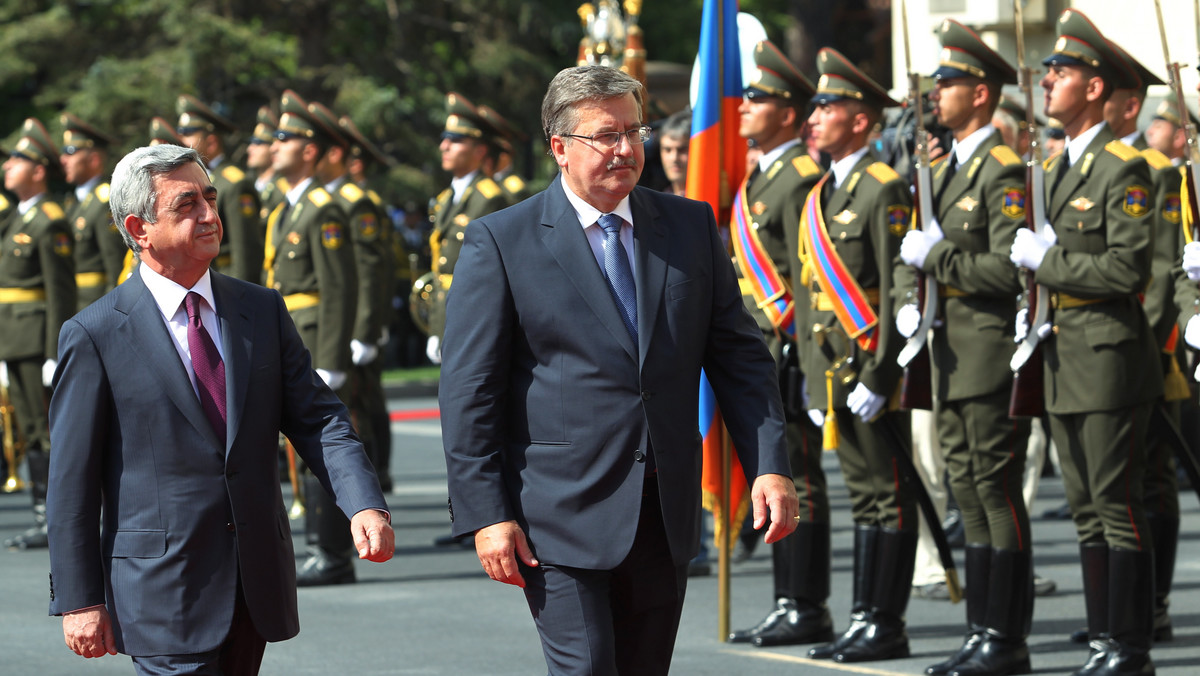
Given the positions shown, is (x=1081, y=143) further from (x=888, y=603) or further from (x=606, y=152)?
(x=606, y=152)

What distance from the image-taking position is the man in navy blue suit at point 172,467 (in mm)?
4156

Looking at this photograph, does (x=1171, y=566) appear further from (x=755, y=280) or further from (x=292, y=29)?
(x=292, y=29)

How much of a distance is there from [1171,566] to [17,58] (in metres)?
21.8

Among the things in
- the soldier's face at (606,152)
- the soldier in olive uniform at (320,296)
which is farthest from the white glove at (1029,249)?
the soldier in olive uniform at (320,296)

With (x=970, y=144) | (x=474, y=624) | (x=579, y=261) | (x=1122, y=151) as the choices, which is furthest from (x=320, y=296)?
(x=579, y=261)

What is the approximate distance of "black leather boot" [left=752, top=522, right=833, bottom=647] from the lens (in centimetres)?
728

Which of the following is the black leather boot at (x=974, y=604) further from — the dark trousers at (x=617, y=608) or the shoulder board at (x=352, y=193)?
the shoulder board at (x=352, y=193)

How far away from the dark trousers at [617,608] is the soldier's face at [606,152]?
0.69m

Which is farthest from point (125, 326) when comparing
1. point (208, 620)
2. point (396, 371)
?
point (396, 371)

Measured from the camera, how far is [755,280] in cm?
749

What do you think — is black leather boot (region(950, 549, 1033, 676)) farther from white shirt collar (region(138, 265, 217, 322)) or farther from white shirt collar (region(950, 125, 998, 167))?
white shirt collar (region(138, 265, 217, 322))

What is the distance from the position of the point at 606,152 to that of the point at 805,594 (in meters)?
3.40

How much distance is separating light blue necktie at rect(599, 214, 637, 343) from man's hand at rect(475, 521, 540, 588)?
20.5 inches

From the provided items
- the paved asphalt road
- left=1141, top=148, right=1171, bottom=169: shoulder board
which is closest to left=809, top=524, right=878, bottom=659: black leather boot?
the paved asphalt road
